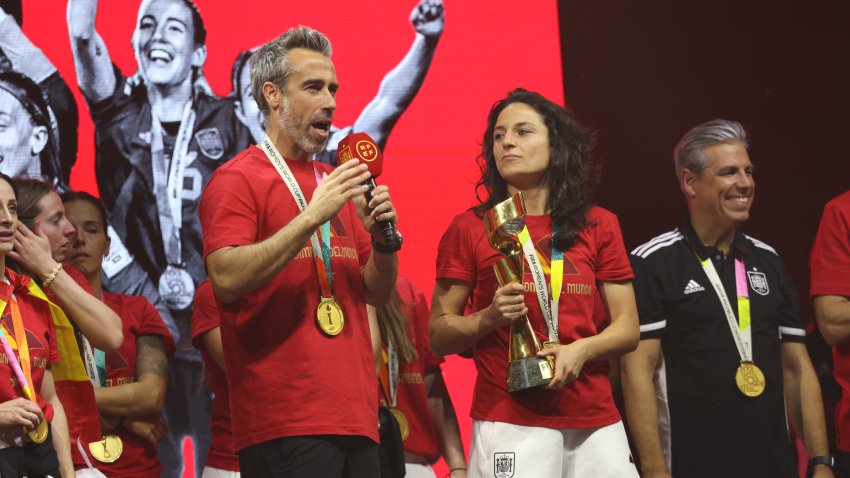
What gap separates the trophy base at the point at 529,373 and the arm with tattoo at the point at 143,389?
4.77 feet

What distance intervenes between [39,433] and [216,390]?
969 mm

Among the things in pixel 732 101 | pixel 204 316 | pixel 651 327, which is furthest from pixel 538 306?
pixel 732 101

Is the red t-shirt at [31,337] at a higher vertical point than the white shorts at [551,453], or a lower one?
higher

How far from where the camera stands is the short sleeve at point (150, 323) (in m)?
3.96

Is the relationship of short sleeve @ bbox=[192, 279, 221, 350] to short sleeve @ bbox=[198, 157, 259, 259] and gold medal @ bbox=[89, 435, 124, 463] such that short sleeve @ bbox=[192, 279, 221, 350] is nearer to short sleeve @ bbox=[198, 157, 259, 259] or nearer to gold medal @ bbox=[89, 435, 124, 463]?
gold medal @ bbox=[89, 435, 124, 463]

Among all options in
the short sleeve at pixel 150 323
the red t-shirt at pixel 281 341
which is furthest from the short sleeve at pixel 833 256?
the short sleeve at pixel 150 323

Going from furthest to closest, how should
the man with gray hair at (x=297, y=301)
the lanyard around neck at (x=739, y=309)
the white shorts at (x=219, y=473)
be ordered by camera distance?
the lanyard around neck at (x=739, y=309), the white shorts at (x=219, y=473), the man with gray hair at (x=297, y=301)

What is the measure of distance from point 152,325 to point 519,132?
160cm

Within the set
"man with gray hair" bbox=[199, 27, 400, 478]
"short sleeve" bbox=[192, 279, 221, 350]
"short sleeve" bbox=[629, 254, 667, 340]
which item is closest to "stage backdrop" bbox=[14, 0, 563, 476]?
"short sleeve" bbox=[629, 254, 667, 340]

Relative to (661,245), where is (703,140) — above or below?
above

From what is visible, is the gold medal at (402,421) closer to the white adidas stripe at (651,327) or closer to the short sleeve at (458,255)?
the short sleeve at (458,255)

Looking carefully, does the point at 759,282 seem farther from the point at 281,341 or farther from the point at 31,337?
the point at 31,337

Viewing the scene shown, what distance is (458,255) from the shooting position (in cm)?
339

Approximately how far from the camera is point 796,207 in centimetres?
461
